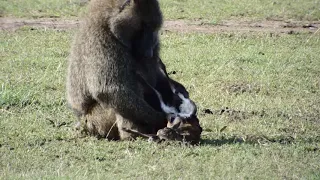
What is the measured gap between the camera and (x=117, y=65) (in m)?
6.28

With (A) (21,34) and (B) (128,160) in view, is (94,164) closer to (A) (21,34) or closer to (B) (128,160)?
(B) (128,160)

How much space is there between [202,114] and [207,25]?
497cm

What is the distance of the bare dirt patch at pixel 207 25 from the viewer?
1198cm

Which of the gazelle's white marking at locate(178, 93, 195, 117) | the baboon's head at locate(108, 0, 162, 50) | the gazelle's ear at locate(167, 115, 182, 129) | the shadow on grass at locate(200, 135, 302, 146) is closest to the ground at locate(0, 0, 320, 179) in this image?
the shadow on grass at locate(200, 135, 302, 146)

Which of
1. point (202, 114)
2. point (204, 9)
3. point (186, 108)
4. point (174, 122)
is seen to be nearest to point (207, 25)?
point (204, 9)

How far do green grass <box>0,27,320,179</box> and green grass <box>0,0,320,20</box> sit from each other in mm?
1246

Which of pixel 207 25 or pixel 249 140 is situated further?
pixel 207 25

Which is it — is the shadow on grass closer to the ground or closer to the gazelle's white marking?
the ground

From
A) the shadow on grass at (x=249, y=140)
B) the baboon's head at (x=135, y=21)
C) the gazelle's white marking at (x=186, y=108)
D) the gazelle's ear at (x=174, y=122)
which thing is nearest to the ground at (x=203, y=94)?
the shadow on grass at (x=249, y=140)

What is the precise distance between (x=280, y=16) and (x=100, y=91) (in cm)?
724

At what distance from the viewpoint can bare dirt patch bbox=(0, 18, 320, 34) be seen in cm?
1198

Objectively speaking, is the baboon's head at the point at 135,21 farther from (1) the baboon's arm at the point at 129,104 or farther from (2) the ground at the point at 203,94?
(2) the ground at the point at 203,94

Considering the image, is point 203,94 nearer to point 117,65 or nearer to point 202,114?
→ point 202,114

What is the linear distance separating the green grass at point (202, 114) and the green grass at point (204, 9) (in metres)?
1.25
